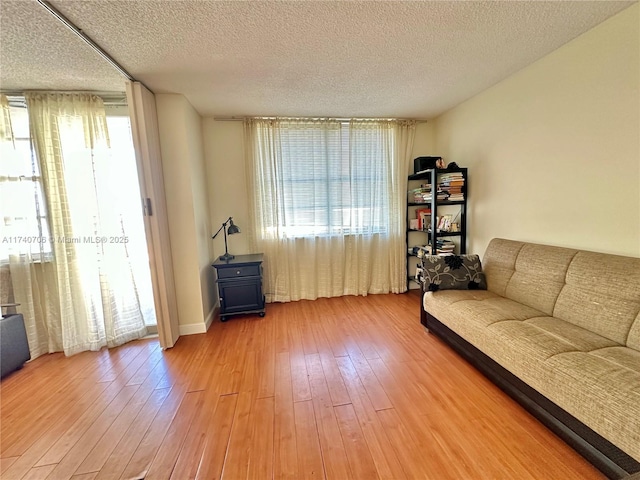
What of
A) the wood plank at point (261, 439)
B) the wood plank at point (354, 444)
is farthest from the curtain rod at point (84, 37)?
the wood plank at point (354, 444)

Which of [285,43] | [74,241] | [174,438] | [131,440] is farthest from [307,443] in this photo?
[74,241]

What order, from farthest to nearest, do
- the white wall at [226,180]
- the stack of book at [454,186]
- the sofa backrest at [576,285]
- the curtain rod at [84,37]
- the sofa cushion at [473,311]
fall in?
the white wall at [226,180] < the stack of book at [454,186] < the sofa cushion at [473,311] < the sofa backrest at [576,285] < the curtain rod at [84,37]

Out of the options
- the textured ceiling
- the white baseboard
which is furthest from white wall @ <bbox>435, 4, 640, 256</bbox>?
the textured ceiling

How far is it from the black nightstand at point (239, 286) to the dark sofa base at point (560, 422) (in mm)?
2062

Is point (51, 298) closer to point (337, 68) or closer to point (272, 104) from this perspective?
point (272, 104)

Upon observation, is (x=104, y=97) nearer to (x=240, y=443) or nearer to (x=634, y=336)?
(x=240, y=443)

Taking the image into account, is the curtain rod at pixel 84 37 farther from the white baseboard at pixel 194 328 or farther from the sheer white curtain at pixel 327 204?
the white baseboard at pixel 194 328

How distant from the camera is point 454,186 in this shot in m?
3.01

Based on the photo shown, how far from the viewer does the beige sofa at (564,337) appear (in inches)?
43.3

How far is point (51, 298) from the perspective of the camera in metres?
2.34

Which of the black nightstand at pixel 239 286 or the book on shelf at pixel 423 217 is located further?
the book on shelf at pixel 423 217

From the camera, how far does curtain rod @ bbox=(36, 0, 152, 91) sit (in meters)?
1.35

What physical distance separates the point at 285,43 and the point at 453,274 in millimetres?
2294

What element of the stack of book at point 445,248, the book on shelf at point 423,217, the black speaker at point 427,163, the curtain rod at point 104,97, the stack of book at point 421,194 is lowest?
the stack of book at point 445,248
